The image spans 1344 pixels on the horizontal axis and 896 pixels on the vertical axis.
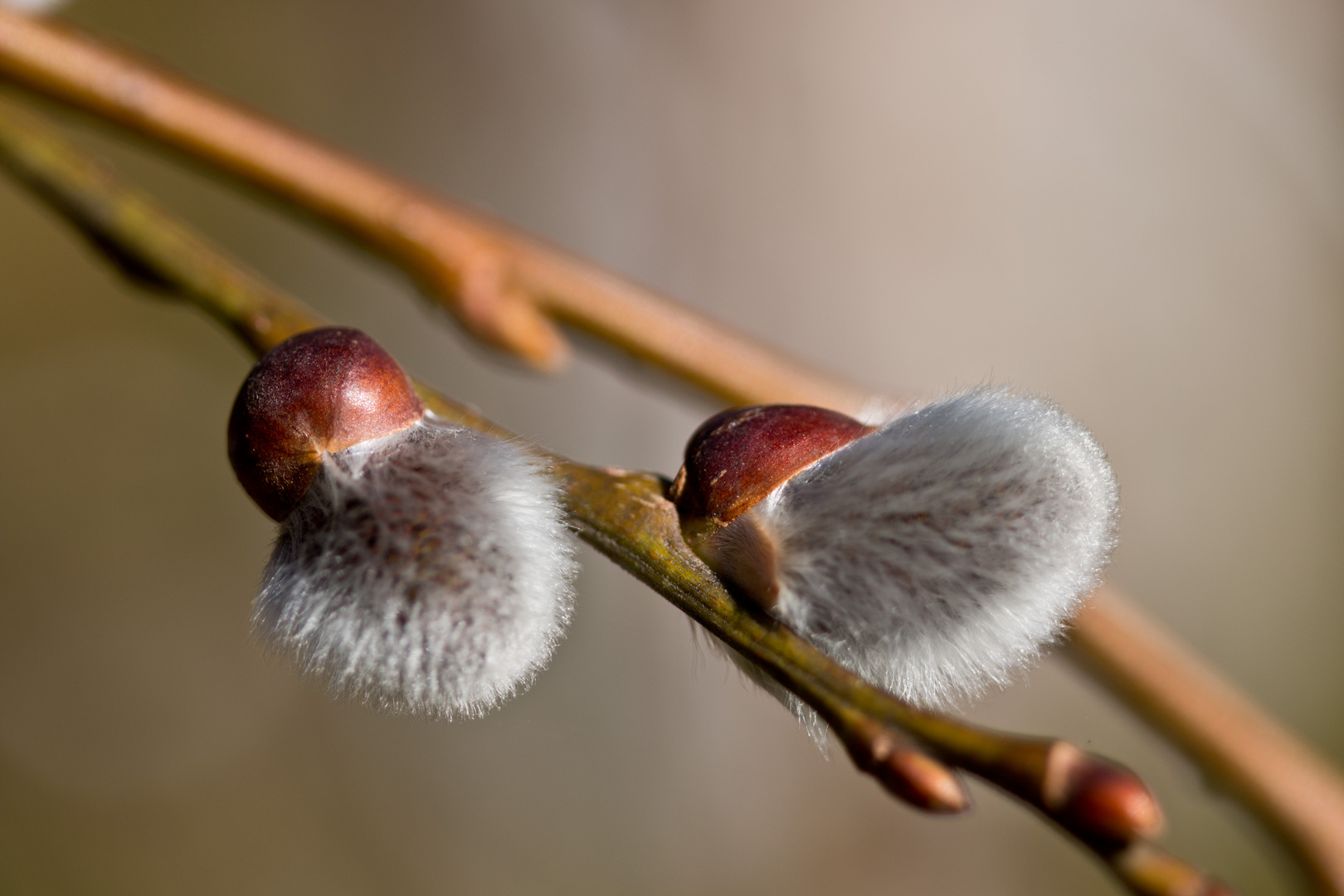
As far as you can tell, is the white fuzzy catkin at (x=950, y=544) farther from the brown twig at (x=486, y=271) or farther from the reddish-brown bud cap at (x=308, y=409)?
the brown twig at (x=486, y=271)

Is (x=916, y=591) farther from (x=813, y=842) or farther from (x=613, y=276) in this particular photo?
(x=813, y=842)

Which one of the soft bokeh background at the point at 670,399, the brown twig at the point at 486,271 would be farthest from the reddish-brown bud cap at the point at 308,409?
the soft bokeh background at the point at 670,399

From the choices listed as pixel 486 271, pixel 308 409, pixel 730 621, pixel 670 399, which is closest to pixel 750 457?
pixel 730 621

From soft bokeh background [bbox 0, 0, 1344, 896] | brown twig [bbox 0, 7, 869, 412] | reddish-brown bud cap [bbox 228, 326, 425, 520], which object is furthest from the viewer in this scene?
soft bokeh background [bbox 0, 0, 1344, 896]

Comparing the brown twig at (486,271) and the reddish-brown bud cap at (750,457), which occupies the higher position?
the reddish-brown bud cap at (750,457)

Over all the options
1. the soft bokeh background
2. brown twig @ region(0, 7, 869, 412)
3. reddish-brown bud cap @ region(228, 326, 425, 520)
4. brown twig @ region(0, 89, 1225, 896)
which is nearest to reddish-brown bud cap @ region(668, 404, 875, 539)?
brown twig @ region(0, 89, 1225, 896)

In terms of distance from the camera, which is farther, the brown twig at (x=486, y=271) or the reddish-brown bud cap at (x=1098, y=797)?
the brown twig at (x=486, y=271)

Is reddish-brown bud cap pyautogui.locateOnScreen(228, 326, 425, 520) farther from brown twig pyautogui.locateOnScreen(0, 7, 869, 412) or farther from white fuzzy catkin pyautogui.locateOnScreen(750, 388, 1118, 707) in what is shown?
brown twig pyautogui.locateOnScreen(0, 7, 869, 412)

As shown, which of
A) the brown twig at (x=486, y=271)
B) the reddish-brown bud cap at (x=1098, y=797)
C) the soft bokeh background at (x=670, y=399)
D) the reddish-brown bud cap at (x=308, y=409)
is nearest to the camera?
the reddish-brown bud cap at (x=1098, y=797)
